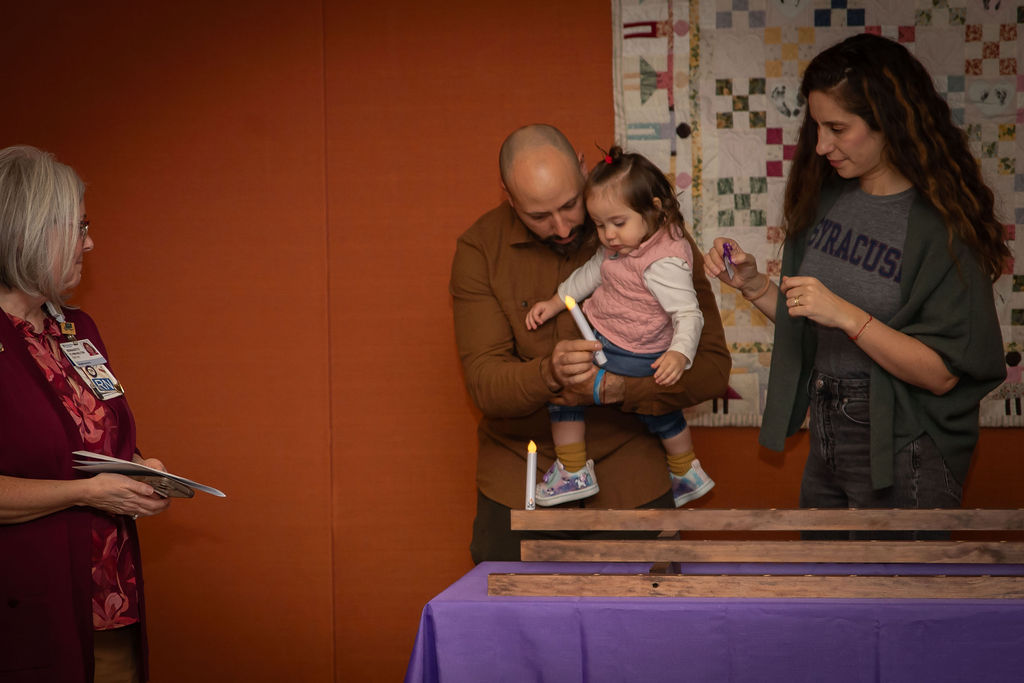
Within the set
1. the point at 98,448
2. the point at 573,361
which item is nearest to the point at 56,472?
the point at 98,448

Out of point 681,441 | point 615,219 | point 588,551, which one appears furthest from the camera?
point 681,441

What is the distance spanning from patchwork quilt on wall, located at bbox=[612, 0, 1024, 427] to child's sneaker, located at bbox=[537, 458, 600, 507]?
0.83 meters

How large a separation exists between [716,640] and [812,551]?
0.85ft

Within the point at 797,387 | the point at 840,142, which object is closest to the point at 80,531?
the point at 797,387

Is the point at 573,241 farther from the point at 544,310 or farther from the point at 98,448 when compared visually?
the point at 98,448

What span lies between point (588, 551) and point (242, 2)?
2.51 m

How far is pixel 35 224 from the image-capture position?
2.08 metres

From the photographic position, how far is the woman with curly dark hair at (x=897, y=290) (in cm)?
209

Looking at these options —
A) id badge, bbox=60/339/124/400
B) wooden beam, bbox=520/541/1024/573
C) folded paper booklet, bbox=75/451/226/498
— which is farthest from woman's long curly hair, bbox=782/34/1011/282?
id badge, bbox=60/339/124/400

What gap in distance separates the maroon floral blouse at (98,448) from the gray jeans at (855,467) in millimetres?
1686

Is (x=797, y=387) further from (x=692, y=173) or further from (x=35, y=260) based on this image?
(x=35, y=260)

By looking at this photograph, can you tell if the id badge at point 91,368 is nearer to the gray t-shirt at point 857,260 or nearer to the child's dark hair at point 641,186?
the child's dark hair at point 641,186

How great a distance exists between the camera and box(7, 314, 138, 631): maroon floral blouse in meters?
2.12

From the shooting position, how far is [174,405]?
337 centimetres
